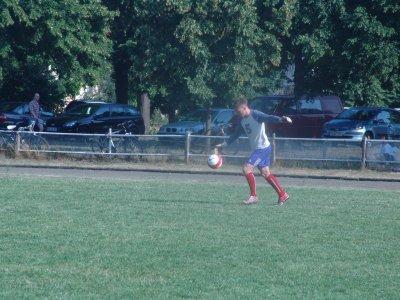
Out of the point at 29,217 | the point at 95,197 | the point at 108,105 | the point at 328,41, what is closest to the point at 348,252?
the point at 29,217

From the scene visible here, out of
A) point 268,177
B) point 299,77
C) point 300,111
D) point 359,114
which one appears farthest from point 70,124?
point 268,177

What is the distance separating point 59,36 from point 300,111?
9869 mm

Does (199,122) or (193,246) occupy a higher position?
(199,122)

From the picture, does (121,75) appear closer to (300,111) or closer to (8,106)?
(8,106)

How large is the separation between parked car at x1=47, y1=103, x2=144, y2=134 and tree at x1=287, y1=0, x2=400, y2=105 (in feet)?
28.8

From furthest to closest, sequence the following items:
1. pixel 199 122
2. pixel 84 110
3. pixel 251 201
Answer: pixel 84 110 < pixel 199 122 < pixel 251 201

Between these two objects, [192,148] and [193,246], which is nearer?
[193,246]

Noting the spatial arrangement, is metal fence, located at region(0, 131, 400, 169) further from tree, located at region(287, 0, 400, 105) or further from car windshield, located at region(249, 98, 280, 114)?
car windshield, located at region(249, 98, 280, 114)

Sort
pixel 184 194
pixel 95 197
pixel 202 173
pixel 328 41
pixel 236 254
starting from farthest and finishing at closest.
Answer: pixel 328 41
pixel 202 173
pixel 184 194
pixel 95 197
pixel 236 254

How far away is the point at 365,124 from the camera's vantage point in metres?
34.2

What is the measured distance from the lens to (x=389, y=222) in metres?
15.1

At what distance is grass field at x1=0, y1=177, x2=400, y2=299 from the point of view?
9562 millimetres

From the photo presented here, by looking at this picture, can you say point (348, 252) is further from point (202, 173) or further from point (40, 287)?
point (202, 173)

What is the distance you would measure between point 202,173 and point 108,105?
565 inches
